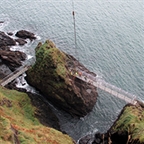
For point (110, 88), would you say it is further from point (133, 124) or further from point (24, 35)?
point (24, 35)

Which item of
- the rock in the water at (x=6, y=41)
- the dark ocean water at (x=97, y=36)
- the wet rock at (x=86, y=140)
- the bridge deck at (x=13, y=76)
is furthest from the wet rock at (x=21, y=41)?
the wet rock at (x=86, y=140)

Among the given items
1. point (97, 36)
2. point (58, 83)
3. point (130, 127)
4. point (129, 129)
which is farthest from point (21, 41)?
point (129, 129)

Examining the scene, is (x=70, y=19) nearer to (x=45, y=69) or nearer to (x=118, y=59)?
(x=118, y=59)

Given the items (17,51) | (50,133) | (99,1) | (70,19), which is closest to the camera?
(50,133)

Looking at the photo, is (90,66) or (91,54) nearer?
(90,66)

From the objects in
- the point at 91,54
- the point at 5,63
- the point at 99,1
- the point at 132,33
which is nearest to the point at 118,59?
the point at 91,54
